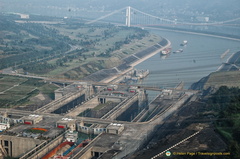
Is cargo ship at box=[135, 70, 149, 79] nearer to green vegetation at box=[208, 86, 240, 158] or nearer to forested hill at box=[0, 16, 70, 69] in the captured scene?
forested hill at box=[0, 16, 70, 69]

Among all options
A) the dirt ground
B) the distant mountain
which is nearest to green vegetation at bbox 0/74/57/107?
the dirt ground

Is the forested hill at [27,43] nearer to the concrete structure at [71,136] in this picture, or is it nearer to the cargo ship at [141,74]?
the cargo ship at [141,74]

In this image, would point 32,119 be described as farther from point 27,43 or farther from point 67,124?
point 27,43

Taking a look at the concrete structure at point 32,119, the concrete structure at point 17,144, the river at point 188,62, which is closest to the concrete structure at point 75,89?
the river at point 188,62

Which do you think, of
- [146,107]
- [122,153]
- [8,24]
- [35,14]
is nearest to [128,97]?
[146,107]

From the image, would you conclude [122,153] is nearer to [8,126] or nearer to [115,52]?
[8,126]
